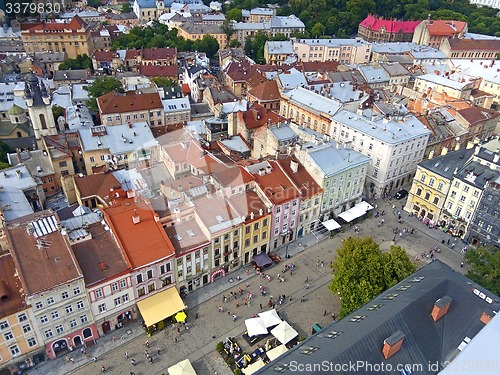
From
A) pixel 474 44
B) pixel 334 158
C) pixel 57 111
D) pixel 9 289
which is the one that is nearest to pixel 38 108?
pixel 57 111

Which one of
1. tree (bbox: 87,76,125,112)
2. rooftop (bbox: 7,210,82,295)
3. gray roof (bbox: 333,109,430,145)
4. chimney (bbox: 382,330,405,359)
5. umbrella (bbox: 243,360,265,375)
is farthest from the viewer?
tree (bbox: 87,76,125,112)

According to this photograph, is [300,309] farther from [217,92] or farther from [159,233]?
[217,92]

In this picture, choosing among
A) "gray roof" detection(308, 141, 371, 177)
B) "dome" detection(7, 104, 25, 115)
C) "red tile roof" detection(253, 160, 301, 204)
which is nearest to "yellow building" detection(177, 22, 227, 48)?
"dome" detection(7, 104, 25, 115)

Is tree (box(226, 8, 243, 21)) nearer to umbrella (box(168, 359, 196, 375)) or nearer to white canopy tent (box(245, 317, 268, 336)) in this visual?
white canopy tent (box(245, 317, 268, 336))

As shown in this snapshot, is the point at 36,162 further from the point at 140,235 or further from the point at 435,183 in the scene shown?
the point at 435,183

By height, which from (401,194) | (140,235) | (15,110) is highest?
(140,235)
